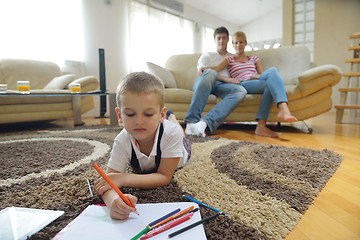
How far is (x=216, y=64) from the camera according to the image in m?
2.36

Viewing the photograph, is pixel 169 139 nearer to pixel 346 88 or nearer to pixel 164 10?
pixel 346 88

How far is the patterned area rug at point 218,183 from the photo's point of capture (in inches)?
23.4

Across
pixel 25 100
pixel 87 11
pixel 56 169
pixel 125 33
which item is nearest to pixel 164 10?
pixel 125 33

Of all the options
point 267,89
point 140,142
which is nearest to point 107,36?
point 267,89

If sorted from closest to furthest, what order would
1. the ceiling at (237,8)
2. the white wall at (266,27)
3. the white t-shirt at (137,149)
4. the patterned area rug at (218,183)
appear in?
1. the patterned area rug at (218,183)
2. the white t-shirt at (137,149)
3. the ceiling at (237,8)
4. the white wall at (266,27)

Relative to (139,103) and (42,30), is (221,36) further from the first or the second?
(42,30)

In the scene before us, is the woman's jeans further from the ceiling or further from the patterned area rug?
the ceiling

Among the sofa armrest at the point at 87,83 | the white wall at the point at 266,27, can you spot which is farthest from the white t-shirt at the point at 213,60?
the white wall at the point at 266,27

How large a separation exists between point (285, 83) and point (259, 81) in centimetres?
56

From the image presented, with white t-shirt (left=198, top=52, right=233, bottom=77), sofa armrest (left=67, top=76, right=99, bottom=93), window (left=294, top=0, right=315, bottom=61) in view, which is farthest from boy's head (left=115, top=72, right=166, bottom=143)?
window (left=294, top=0, right=315, bottom=61)

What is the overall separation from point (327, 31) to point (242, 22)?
3458mm

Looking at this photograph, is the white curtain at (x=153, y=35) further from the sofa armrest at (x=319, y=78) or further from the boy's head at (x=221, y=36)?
the sofa armrest at (x=319, y=78)

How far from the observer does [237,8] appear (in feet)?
20.7

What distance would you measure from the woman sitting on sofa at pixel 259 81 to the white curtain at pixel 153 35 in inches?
94.2
